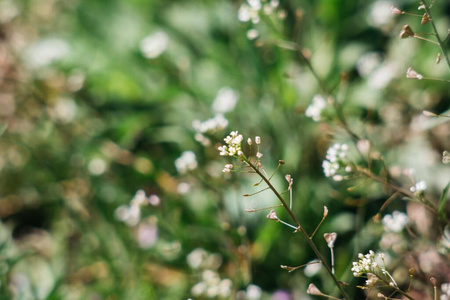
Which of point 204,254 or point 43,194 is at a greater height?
point 204,254

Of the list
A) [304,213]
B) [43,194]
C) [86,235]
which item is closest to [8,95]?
[43,194]

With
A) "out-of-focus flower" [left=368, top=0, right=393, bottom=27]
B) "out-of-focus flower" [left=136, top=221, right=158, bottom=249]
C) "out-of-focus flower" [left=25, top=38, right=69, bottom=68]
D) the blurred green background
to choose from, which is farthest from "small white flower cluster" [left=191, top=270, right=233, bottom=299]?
"out-of-focus flower" [left=25, top=38, right=69, bottom=68]

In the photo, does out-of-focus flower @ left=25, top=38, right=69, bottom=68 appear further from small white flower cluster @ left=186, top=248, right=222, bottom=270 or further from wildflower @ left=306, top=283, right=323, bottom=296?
wildflower @ left=306, top=283, right=323, bottom=296

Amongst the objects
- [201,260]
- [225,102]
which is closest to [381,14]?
[225,102]

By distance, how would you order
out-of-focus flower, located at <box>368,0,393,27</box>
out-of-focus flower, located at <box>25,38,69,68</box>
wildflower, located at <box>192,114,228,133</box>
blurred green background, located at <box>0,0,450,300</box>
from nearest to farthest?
wildflower, located at <box>192,114,228,133</box>
blurred green background, located at <box>0,0,450,300</box>
out-of-focus flower, located at <box>368,0,393,27</box>
out-of-focus flower, located at <box>25,38,69,68</box>

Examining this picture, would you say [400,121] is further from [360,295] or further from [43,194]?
[43,194]

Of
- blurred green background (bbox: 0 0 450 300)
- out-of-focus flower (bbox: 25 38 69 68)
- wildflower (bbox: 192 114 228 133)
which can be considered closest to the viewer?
wildflower (bbox: 192 114 228 133)

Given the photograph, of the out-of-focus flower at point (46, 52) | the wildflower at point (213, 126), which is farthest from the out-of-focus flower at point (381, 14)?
the out-of-focus flower at point (46, 52)
